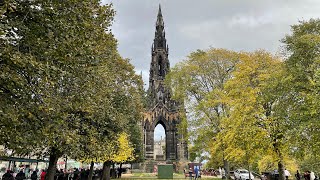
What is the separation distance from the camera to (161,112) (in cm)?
6109

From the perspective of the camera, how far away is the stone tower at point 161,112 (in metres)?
57.8

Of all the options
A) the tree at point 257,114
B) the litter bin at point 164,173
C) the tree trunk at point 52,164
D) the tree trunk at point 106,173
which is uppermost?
the tree at point 257,114

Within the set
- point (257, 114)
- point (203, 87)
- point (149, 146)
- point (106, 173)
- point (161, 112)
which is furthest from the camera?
point (161, 112)

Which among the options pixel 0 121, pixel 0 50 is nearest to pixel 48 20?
pixel 0 50

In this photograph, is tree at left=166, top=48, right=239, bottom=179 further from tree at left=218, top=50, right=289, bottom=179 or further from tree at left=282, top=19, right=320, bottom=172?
tree at left=282, top=19, right=320, bottom=172

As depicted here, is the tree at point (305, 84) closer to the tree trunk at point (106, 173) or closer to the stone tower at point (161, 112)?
the tree trunk at point (106, 173)

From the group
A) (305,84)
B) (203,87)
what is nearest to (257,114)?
(305,84)

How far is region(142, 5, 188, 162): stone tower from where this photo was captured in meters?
57.8

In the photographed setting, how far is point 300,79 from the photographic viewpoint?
1630 cm

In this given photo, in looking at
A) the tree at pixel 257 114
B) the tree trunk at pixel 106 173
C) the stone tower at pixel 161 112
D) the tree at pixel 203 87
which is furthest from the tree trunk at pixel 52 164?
the stone tower at pixel 161 112

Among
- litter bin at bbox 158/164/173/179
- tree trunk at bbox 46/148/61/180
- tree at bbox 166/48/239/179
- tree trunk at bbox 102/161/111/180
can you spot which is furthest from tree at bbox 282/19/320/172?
litter bin at bbox 158/164/173/179

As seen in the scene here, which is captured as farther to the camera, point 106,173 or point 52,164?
point 106,173

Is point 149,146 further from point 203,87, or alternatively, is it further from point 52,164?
point 52,164

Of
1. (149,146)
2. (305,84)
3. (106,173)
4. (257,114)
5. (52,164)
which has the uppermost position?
(305,84)
